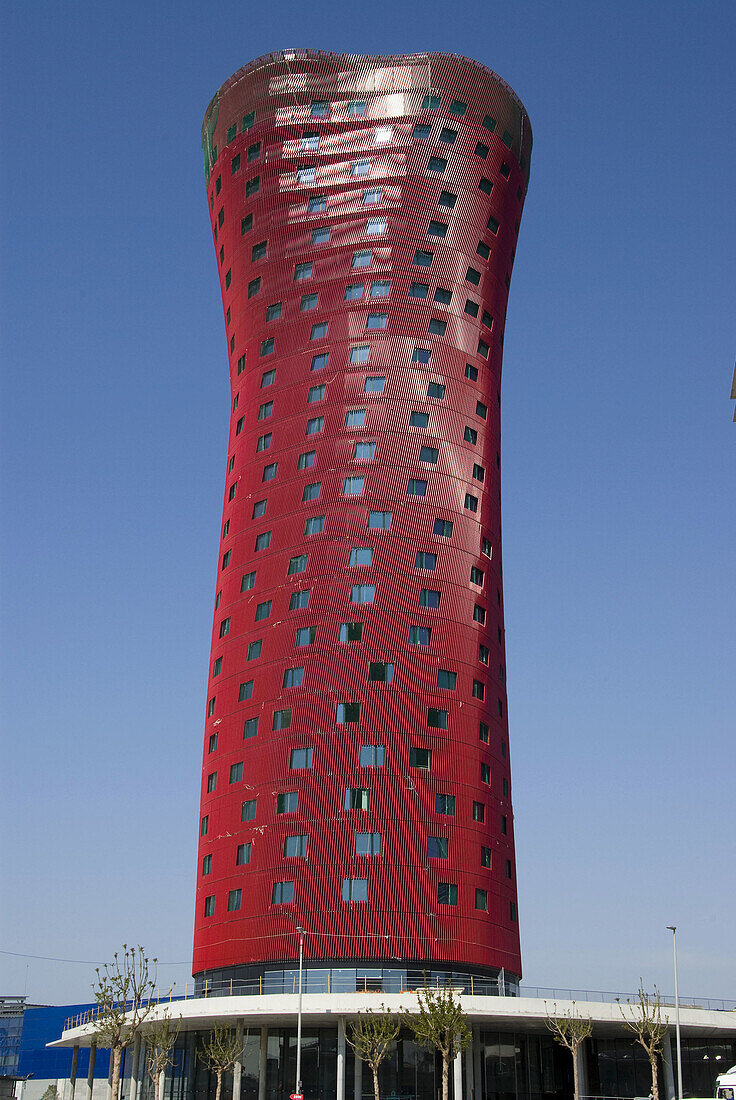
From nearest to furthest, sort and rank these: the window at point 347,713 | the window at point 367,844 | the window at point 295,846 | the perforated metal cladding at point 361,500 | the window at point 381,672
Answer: the window at point 367,844 → the window at point 295,846 → the perforated metal cladding at point 361,500 → the window at point 347,713 → the window at point 381,672

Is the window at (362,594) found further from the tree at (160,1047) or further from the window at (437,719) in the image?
the tree at (160,1047)

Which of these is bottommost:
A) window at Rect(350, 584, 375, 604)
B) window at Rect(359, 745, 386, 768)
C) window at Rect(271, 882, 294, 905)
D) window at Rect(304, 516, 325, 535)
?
window at Rect(271, 882, 294, 905)

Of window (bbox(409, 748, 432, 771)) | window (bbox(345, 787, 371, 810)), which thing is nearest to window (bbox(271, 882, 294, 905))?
window (bbox(345, 787, 371, 810))

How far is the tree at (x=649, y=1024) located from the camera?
55.3m

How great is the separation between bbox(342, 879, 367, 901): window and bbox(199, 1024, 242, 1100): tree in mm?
8119

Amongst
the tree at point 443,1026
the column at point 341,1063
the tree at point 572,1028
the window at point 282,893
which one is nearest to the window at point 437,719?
the window at point 282,893

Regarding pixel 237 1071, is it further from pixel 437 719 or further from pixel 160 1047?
pixel 437 719

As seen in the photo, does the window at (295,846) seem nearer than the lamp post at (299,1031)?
No

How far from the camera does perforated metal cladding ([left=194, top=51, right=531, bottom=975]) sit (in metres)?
61.9

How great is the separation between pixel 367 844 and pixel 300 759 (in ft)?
19.1

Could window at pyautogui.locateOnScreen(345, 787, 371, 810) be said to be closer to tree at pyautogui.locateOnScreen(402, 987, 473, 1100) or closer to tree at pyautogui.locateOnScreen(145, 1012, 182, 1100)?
tree at pyautogui.locateOnScreen(402, 987, 473, 1100)

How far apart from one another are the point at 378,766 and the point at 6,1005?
4515 inches

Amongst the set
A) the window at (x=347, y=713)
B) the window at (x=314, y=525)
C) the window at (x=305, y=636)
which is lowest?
the window at (x=347, y=713)

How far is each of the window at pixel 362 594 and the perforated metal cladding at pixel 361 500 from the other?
108 millimetres
